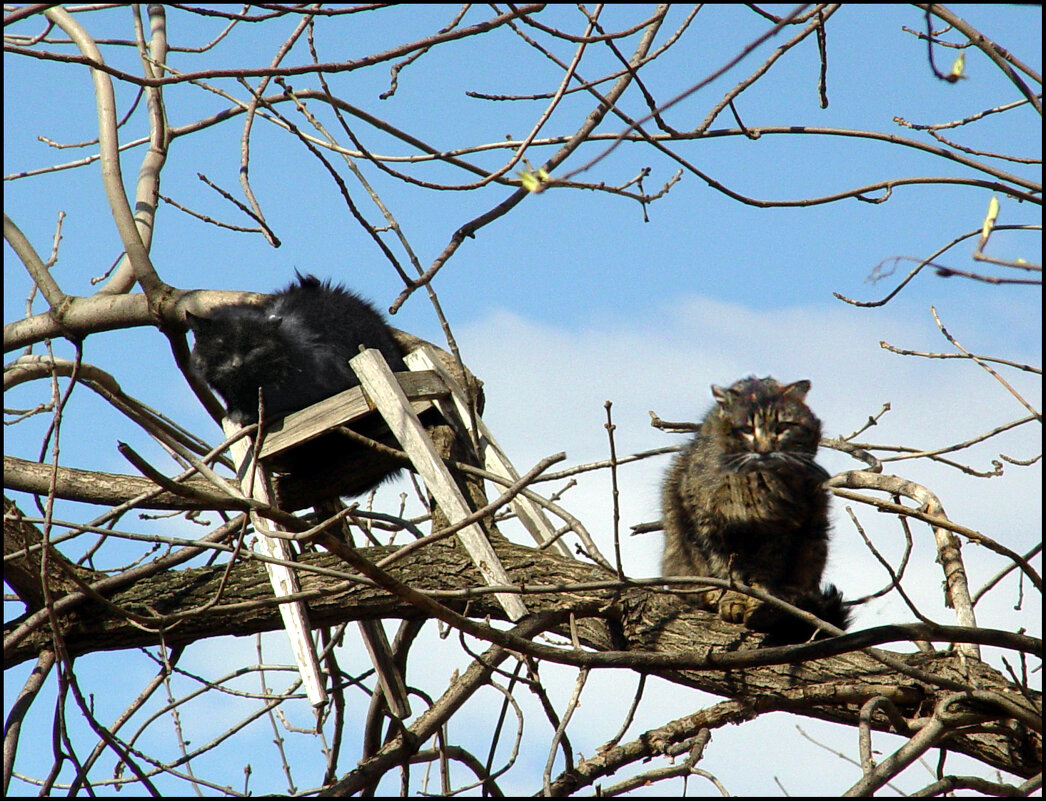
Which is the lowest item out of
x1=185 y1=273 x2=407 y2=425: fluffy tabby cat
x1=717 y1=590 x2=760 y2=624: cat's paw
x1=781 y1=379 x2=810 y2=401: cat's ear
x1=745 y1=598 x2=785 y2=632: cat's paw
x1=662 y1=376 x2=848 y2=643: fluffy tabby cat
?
x1=745 y1=598 x2=785 y2=632: cat's paw

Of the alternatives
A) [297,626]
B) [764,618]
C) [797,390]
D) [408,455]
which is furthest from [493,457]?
[764,618]

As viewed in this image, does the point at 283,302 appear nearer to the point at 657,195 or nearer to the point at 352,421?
the point at 352,421

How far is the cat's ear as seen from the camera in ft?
12.5

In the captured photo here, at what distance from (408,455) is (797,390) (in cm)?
143

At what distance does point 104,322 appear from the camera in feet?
13.4

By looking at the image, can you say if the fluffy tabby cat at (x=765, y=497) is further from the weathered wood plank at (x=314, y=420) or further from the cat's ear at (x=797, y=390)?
the weathered wood plank at (x=314, y=420)

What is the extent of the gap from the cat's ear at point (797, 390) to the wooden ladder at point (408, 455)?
3.30ft

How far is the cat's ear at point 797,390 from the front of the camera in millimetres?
3821

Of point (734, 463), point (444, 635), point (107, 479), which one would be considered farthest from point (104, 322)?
point (734, 463)

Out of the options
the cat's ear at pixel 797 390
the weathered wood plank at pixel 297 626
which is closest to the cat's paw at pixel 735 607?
the cat's ear at pixel 797 390

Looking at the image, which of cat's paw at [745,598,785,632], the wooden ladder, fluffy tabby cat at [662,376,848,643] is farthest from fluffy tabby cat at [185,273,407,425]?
cat's paw at [745,598,785,632]

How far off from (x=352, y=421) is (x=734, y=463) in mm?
1473

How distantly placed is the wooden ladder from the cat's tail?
2.50 feet

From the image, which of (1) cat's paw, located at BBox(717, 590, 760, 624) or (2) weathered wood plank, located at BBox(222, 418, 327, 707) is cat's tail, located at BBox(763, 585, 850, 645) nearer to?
(1) cat's paw, located at BBox(717, 590, 760, 624)
